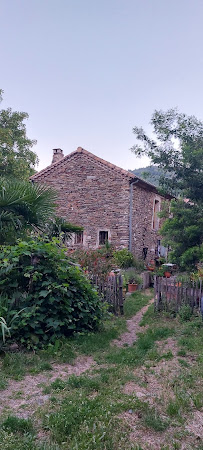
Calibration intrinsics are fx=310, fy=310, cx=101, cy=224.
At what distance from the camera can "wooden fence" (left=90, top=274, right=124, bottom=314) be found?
7.45 meters

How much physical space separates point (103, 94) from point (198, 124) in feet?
15.6

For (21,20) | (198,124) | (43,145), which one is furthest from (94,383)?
(43,145)

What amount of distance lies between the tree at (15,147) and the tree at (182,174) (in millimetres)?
9341

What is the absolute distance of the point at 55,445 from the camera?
97.0 inches

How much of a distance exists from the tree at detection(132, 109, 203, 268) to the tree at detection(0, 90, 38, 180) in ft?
30.6

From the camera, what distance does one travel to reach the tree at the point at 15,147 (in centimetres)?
1766

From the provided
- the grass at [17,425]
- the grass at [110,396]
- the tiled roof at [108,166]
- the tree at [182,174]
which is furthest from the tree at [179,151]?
the grass at [17,425]

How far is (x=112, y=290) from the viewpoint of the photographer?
7453 mm

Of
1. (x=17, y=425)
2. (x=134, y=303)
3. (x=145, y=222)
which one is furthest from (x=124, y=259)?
(x=17, y=425)

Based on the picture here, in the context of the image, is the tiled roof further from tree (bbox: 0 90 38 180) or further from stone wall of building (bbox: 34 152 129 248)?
tree (bbox: 0 90 38 180)

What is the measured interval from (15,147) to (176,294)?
15405 mm

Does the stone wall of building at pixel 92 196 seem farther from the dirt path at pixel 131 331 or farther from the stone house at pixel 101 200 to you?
the dirt path at pixel 131 331

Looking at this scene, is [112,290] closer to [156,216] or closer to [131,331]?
[131,331]

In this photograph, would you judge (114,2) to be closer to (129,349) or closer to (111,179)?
(111,179)
